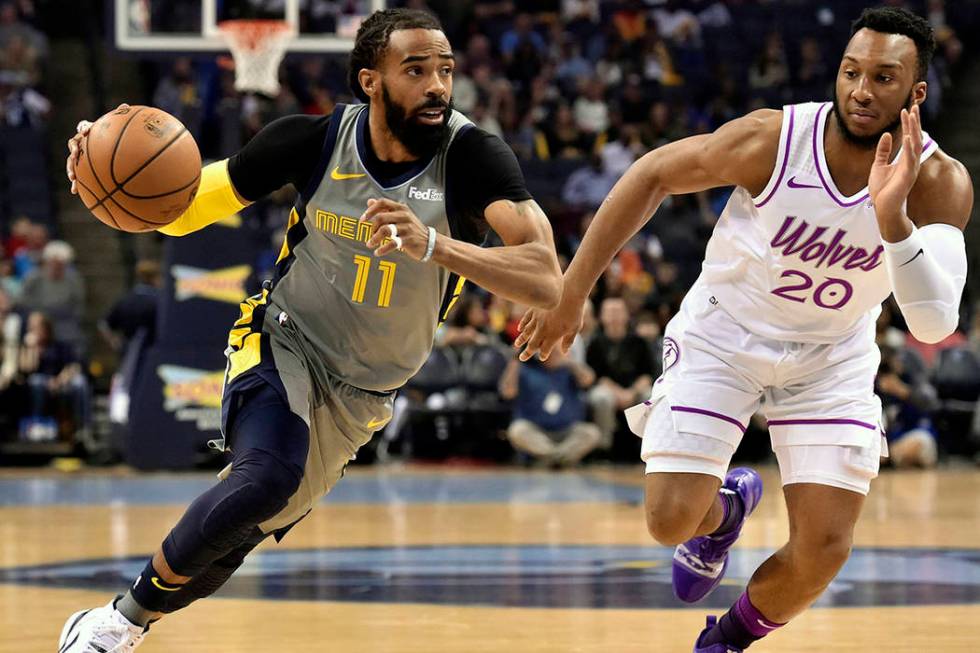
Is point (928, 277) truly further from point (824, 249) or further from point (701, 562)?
point (701, 562)

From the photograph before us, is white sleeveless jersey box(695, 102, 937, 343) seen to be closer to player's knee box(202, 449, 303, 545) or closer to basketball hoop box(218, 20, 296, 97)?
player's knee box(202, 449, 303, 545)

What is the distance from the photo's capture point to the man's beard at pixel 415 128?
182 inches

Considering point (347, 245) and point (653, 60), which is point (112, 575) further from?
point (653, 60)

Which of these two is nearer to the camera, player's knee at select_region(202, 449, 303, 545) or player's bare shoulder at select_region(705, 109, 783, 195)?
player's knee at select_region(202, 449, 303, 545)

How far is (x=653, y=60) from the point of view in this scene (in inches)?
748

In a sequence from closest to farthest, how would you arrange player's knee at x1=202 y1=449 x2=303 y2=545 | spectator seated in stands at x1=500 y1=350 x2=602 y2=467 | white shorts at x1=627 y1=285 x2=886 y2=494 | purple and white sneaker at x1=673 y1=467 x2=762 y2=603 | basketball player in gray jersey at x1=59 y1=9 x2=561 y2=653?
player's knee at x1=202 y1=449 x2=303 y2=545 → basketball player in gray jersey at x1=59 y1=9 x2=561 y2=653 → white shorts at x1=627 y1=285 x2=886 y2=494 → purple and white sneaker at x1=673 y1=467 x2=762 y2=603 → spectator seated in stands at x1=500 y1=350 x2=602 y2=467

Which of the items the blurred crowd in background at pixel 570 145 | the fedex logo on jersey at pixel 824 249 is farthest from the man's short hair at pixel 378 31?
the blurred crowd in background at pixel 570 145

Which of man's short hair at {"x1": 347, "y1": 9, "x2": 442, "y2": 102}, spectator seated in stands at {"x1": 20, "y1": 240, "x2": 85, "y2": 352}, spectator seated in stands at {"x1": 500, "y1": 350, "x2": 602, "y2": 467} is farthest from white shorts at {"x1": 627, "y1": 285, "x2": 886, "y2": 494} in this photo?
spectator seated in stands at {"x1": 20, "y1": 240, "x2": 85, "y2": 352}

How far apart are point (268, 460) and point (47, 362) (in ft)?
30.5

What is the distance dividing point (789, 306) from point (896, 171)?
31.4 inches

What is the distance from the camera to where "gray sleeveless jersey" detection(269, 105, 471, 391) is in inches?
185

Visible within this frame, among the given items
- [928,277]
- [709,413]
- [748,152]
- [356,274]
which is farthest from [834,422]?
[356,274]

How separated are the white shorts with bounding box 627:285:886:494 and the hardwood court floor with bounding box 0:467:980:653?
2.97 ft

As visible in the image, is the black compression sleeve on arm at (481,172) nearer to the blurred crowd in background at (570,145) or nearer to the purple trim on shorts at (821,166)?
the purple trim on shorts at (821,166)
